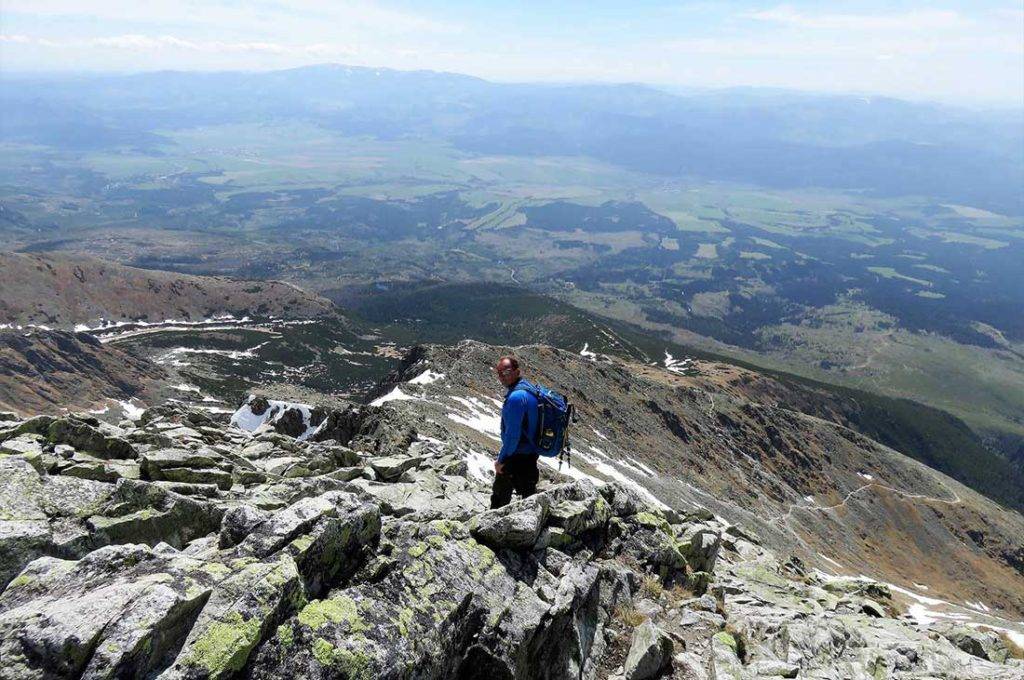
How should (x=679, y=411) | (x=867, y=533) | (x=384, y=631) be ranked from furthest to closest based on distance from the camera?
(x=679, y=411), (x=867, y=533), (x=384, y=631)

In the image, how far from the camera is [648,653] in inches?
558

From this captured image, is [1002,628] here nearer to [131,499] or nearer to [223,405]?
[131,499]

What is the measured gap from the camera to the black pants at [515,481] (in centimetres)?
1630

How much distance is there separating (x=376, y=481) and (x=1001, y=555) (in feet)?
452

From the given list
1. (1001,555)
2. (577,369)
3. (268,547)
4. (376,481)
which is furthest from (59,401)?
(1001,555)

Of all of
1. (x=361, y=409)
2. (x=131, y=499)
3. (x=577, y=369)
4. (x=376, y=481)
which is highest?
(x=131, y=499)

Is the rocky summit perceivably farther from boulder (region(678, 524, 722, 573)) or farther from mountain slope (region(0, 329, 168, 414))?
mountain slope (region(0, 329, 168, 414))

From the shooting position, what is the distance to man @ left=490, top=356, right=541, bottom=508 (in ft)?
49.1

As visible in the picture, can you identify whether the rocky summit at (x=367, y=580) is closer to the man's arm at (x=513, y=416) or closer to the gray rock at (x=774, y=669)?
the gray rock at (x=774, y=669)

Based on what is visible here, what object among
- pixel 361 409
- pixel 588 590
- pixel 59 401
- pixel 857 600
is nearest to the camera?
pixel 588 590

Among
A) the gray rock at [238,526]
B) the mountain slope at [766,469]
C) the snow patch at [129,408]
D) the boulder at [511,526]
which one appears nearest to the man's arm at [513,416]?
the boulder at [511,526]

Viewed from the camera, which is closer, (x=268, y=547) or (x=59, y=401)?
(x=268, y=547)

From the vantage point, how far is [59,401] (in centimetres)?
12400

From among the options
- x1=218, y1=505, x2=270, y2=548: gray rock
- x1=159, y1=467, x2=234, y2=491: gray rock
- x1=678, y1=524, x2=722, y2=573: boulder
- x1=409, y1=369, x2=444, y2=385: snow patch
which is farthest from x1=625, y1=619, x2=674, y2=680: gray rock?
x1=409, y1=369, x2=444, y2=385: snow patch
